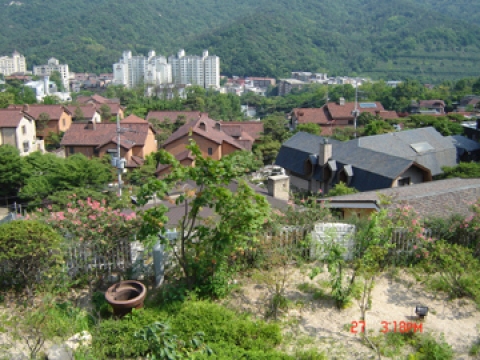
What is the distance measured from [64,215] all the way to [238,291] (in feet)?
9.77

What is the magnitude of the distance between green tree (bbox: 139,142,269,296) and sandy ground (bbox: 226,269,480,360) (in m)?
0.61

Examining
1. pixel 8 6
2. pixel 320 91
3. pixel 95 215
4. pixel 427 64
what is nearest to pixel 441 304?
pixel 95 215

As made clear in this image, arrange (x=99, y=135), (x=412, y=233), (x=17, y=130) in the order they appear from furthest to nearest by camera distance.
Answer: (x=99, y=135), (x=17, y=130), (x=412, y=233)

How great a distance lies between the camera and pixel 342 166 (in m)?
20.6

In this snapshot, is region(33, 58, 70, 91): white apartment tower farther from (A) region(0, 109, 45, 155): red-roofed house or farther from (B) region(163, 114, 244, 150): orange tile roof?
(B) region(163, 114, 244, 150): orange tile roof

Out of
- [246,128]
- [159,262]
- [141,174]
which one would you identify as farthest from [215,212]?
[246,128]

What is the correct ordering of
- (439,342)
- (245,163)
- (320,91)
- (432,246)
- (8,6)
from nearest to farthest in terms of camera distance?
1. (439,342)
2. (245,163)
3. (432,246)
4. (320,91)
5. (8,6)

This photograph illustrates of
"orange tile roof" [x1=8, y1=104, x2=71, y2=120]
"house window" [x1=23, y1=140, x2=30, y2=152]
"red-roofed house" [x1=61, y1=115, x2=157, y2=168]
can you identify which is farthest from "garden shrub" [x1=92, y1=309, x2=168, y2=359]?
"orange tile roof" [x1=8, y1=104, x2=71, y2=120]

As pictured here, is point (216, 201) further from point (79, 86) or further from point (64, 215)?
point (79, 86)

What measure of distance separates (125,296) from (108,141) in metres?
32.0

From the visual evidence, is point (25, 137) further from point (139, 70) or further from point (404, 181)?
point (139, 70)

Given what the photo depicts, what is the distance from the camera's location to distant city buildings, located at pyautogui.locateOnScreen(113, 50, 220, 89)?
127 meters

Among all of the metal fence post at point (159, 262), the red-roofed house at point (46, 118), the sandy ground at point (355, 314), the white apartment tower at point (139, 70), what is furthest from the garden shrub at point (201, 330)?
the white apartment tower at point (139, 70)

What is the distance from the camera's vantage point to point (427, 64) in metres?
117
